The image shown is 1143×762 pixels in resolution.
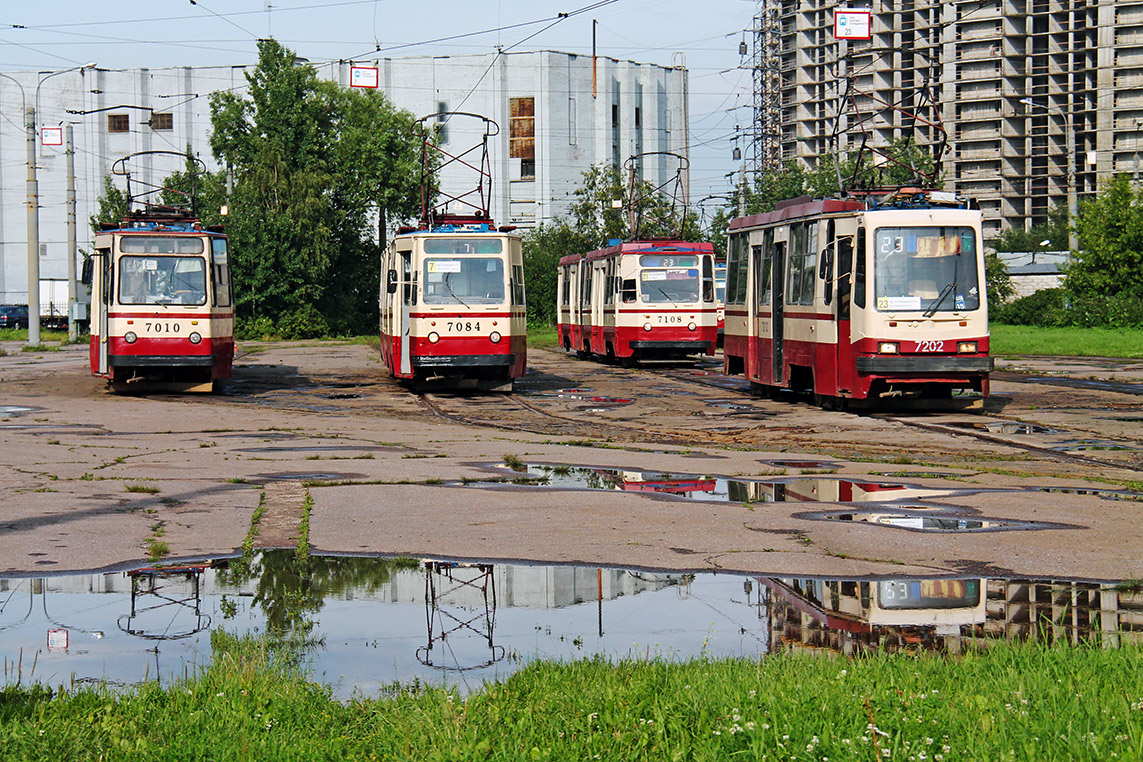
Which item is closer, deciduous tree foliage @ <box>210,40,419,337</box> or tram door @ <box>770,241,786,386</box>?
tram door @ <box>770,241,786,386</box>

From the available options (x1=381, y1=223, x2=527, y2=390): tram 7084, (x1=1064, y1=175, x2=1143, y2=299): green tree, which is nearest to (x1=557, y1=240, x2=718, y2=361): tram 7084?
(x1=381, y1=223, x2=527, y2=390): tram 7084

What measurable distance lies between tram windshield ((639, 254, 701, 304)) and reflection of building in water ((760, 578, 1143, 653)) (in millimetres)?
29305

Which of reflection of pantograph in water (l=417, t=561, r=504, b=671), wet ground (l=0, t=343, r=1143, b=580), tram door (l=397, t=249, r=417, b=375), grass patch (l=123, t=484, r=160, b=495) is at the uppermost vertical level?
tram door (l=397, t=249, r=417, b=375)

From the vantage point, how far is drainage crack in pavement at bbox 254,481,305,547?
31.0 ft

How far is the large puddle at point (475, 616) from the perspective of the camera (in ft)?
21.0

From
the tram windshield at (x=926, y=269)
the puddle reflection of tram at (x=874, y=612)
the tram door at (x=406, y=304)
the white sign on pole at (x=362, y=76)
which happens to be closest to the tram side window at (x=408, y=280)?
the tram door at (x=406, y=304)

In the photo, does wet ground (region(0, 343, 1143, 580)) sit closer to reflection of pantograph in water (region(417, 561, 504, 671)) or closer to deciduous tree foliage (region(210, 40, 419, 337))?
reflection of pantograph in water (region(417, 561, 504, 671))

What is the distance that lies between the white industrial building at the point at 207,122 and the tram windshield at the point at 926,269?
7324 centimetres

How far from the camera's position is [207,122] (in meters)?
92.6

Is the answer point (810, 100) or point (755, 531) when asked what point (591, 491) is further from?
point (810, 100)

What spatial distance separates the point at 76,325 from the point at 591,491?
156 ft

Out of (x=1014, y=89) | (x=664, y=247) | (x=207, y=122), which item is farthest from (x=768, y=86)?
(x=664, y=247)

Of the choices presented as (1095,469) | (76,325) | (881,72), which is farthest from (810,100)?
(1095,469)

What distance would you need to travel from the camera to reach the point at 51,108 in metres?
93.7
